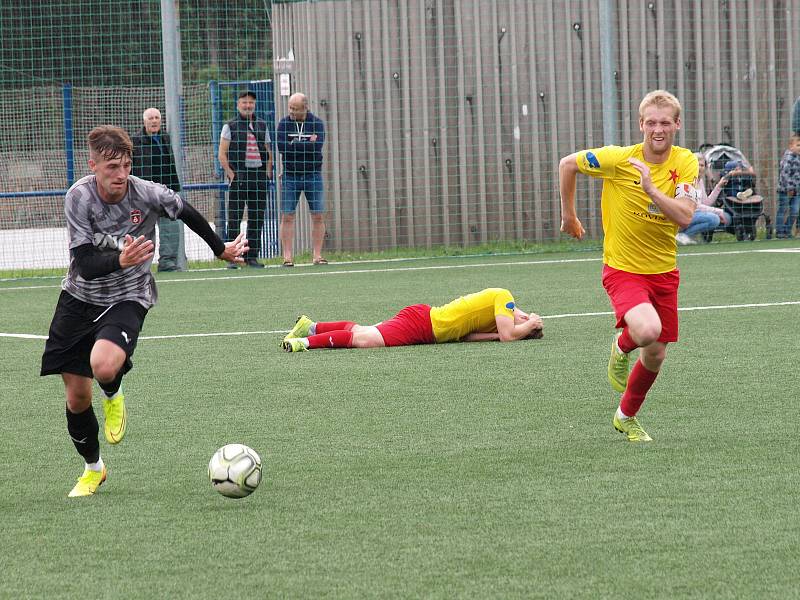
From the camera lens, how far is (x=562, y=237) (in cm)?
1811

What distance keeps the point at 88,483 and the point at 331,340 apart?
12.9 feet

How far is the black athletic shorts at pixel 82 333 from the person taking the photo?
5504mm

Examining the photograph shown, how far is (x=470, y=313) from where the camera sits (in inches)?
360

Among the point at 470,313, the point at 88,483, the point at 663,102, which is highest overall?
the point at 663,102

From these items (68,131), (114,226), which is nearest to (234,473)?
(114,226)

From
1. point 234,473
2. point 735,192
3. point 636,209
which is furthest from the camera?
point 735,192

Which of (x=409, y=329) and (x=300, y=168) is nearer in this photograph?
(x=409, y=329)

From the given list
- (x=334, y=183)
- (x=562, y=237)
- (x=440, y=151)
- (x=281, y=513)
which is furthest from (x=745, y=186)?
(x=281, y=513)

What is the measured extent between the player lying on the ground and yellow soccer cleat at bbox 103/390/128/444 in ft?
11.0

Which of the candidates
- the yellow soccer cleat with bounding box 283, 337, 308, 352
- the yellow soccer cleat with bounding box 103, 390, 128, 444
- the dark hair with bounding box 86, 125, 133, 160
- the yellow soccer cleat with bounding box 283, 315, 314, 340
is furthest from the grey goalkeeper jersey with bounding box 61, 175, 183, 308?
the yellow soccer cleat with bounding box 283, 315, 314, 340

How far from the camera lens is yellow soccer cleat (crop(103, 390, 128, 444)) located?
18.7 feet

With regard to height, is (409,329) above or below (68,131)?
below

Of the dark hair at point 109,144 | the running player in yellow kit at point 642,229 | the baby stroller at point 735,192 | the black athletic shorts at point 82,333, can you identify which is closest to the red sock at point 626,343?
the running player in yellow kit at point 642,229

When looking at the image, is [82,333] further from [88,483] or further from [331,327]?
[331,327]
